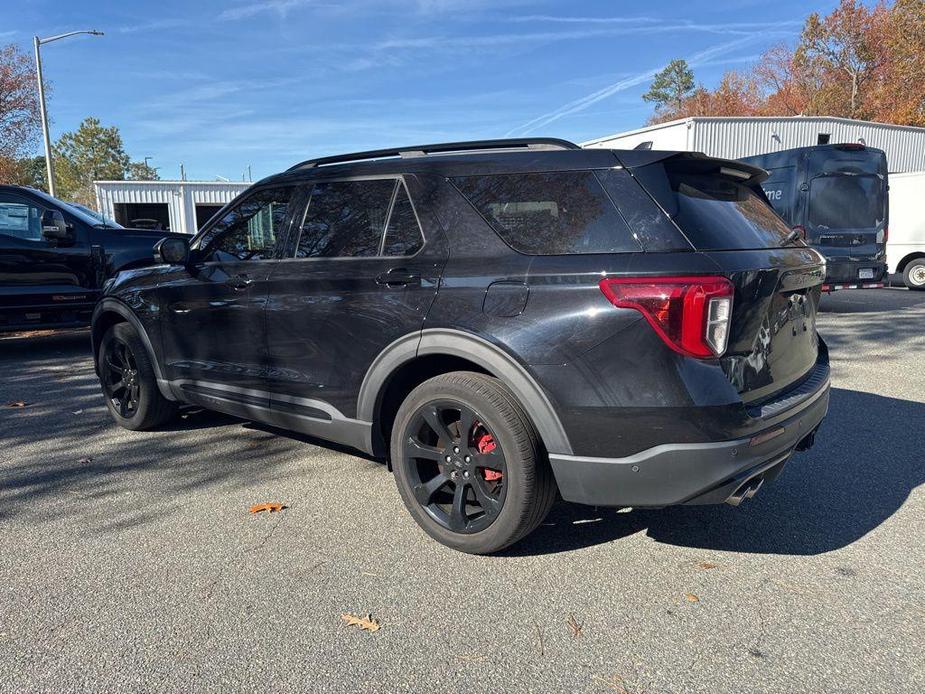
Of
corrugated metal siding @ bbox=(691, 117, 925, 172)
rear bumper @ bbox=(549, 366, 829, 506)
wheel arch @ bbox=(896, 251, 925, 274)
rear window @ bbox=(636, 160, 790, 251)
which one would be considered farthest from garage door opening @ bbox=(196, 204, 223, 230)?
rear bumper @ bbox=(549, 366, 829, 506)

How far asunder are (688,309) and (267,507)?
246 cm

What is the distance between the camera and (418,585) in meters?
2.88

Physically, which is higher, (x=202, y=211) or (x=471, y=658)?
(x=202, y=211)

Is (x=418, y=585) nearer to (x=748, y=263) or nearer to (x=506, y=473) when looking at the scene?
(x=506, y=473)

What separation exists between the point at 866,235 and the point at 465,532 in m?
11.9

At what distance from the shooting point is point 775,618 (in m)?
2.61

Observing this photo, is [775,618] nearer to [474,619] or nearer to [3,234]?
[474,619]

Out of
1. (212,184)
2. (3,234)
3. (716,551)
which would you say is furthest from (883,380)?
(212,184)

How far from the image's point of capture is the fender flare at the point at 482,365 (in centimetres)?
Result: 276

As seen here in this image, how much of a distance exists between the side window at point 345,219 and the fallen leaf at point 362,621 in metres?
1.73

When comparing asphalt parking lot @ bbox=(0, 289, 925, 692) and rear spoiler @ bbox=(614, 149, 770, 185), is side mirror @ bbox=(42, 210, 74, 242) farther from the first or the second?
rear spoiler @ bbox=(614, 149, 770, 185)

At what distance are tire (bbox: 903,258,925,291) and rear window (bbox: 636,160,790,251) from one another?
599 inches

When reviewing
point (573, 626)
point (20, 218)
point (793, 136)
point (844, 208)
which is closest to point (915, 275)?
point (844, 208)

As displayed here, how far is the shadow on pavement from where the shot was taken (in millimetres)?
3250
